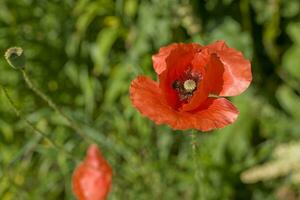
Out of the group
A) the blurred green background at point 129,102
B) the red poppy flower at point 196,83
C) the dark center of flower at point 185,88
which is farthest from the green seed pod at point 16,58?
the blurred green background at point 129,102

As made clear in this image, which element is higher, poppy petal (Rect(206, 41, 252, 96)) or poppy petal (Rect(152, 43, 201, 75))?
poppy petal (Rect(152, 43, 201, 75))

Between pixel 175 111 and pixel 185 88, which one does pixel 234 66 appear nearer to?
pixel 185 88

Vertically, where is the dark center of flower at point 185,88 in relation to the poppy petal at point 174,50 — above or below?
below

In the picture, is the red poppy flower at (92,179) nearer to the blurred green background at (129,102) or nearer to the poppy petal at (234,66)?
the blurred green background at (129,102)

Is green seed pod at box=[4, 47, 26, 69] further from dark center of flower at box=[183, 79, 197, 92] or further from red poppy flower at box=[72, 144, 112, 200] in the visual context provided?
red poppy flower at box=[72, 144, 112, 200]

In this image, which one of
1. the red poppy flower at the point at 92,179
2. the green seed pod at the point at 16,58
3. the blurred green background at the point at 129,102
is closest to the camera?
the green seed pod at the point at 16,58

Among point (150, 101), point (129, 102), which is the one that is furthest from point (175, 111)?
point (129, 102)

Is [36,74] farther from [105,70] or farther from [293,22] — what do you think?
[293,22]

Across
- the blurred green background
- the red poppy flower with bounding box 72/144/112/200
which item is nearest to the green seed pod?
the red poppy flower with bounding box 72/144/112/200
